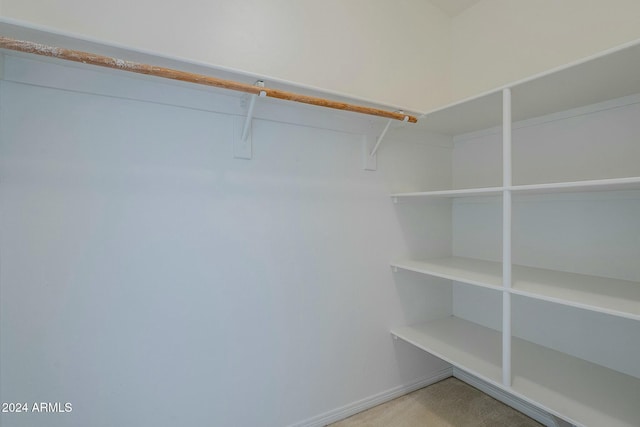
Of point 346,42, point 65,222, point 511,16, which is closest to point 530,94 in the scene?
point 511,16

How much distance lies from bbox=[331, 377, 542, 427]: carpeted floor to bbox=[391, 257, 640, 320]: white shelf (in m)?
0.85

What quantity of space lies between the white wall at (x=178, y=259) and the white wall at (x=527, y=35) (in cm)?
91

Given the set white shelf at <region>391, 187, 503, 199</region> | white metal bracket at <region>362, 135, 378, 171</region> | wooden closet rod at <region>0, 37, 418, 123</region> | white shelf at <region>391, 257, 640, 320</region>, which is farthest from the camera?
white metal bracket at <region>362, 135, 378, 171</region>

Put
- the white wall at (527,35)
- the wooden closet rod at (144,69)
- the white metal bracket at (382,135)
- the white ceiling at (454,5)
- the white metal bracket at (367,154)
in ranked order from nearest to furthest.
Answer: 1. the wooden closet rod at (144,69)
2. the white wall at (527,35)
3. the white metal bracket at (382,135)
4. the white metal bracket at (367,154)
5. the white ceiling at (454,5)

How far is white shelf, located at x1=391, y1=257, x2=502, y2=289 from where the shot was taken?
1.31 metres

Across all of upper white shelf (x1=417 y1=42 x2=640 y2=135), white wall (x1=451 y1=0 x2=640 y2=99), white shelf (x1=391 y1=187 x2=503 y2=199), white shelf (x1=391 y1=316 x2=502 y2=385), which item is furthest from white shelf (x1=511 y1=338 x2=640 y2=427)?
white wall (x1=451 y1=0 x2=640 y2=99)

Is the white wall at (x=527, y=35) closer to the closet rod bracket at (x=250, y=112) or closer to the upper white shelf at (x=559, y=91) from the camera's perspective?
the upper white shelf at (x=559, y=91)

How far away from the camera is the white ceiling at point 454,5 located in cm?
192

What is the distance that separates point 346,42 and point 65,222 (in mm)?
1641

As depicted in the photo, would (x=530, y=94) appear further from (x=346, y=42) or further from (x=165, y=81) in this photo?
(x=165, y=81)

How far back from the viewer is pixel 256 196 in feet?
4.60

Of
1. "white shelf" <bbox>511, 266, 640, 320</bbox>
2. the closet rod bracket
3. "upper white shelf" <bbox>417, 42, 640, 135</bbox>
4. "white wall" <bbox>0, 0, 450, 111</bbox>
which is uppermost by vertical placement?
"white wall" <bbox>0, 0, 450, 111</bbox>

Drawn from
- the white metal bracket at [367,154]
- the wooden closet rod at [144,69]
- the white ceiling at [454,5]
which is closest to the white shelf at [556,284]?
the white metal bracket at [367,154]

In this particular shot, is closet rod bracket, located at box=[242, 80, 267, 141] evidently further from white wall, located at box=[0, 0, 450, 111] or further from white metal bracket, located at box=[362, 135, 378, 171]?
white metal bracket, located at box=[362, 135, 378, 171]
